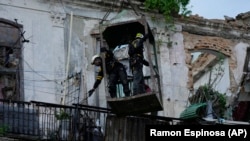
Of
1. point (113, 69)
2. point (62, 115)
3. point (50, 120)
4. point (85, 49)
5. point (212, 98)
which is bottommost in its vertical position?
point (50, 120)

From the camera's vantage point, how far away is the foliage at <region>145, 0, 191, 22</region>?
1989cm

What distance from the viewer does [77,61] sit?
18.7 metres

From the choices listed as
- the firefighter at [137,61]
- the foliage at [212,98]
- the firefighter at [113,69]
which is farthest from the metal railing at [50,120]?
the foliage at [212,98]

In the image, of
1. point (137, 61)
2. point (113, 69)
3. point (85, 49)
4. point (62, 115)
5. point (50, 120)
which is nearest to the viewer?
point (137, 61)

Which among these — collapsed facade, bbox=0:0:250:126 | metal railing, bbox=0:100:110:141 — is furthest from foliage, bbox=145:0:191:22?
metal railing, bbox=0:100:110:141

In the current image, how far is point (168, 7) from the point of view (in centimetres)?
2003

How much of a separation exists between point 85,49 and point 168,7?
104 inches

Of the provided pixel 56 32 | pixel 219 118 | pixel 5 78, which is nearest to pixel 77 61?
pixel 56 32

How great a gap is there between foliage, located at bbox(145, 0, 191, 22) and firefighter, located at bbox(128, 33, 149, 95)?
3862 millimetres

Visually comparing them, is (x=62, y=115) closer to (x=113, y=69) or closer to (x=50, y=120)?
(x=50, y=120)

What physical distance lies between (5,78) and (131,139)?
3.25m

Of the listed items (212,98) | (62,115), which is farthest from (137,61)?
(212,98)

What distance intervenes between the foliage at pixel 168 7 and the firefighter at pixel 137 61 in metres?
3.86

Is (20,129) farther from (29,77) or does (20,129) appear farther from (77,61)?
(77,61)
